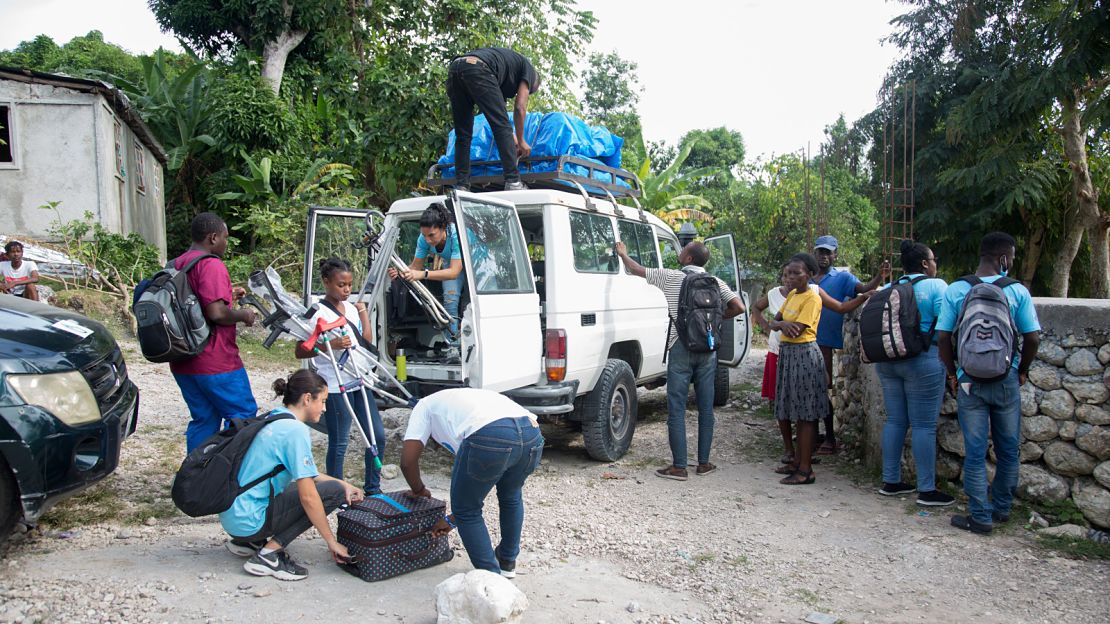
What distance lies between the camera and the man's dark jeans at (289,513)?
3.60 m

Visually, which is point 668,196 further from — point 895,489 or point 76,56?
Result: point 76,56

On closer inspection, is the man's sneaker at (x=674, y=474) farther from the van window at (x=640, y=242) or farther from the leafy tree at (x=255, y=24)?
the leafy tree at (x=255, y=24)

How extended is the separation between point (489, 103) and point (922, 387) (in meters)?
3.74

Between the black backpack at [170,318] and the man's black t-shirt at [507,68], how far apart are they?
2971mm

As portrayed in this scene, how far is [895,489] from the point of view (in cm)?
540

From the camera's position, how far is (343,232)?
6070 mm

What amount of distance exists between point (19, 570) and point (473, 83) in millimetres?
4300

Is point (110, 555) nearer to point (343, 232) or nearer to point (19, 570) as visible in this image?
point (19, 570)

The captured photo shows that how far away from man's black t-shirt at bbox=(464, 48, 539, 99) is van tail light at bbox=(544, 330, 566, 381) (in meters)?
2.20

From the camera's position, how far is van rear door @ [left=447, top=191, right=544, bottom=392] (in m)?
4.99

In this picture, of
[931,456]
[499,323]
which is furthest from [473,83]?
[931,456]

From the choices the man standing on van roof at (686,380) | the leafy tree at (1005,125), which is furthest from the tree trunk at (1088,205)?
the man standing on van roof at (686,380)

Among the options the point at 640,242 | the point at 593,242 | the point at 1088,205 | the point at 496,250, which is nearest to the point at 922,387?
the point at 593,242

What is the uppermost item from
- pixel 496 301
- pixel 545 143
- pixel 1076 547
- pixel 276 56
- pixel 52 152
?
Result: pixel 276 56
